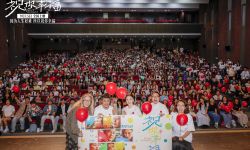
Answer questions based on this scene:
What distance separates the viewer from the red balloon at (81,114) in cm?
547

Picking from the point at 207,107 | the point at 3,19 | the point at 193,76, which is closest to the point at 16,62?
the point at 3,19

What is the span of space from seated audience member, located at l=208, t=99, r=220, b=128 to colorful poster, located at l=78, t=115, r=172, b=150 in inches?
214

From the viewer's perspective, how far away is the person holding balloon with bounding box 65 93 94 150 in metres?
5.51

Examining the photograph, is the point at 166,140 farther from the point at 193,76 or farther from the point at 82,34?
the point at 82,34

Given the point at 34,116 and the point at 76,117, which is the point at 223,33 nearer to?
the point at 34,116

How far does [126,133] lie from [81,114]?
0.93 m

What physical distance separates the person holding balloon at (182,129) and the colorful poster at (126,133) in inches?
5.9

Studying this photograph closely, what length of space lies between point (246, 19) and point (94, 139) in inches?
683

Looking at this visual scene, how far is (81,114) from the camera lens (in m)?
5.46

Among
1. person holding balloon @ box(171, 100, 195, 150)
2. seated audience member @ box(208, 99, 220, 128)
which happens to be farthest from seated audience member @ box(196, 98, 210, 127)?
person holding balloon @ box(171, 100, 195, 150)

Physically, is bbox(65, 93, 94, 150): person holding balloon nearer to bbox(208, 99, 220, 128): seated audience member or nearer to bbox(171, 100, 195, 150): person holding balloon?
bbox(171, 100, 195, 150): person holding balloon

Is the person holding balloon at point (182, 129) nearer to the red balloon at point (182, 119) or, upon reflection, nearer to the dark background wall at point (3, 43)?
the red balloon at point (182, 119)

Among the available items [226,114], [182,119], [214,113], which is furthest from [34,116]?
[226,114]

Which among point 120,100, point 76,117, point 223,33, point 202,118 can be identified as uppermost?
point 223,33
